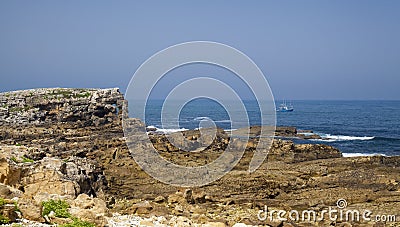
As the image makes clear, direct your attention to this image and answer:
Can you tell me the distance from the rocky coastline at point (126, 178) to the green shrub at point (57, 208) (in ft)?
0.13

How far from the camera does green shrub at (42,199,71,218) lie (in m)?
10.0

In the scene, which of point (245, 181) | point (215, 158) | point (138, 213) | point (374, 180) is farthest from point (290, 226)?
point (215, 158)

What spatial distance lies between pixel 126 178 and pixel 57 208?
1516cm

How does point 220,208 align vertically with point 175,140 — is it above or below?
below

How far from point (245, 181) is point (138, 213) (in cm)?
1006

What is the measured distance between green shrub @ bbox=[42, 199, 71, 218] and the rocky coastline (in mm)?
39

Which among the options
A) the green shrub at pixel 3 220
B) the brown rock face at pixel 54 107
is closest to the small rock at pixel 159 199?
the green shrub at pixel 3 220

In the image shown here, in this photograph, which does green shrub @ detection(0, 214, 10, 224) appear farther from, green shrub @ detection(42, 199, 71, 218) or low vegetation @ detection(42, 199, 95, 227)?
green shrub @ detection(42, 199, 71, 218)

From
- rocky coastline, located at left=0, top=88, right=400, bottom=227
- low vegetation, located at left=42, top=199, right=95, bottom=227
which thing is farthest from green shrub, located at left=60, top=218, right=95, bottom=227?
rocky coastline, located at left=0, top=88, right=400, bottom=227

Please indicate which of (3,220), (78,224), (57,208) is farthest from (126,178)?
(3,220)

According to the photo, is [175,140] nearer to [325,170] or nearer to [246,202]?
[325,170]

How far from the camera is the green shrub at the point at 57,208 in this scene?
10031 millimetres

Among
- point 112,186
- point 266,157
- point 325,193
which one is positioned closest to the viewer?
point 325,193

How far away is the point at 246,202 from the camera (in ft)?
68.1
